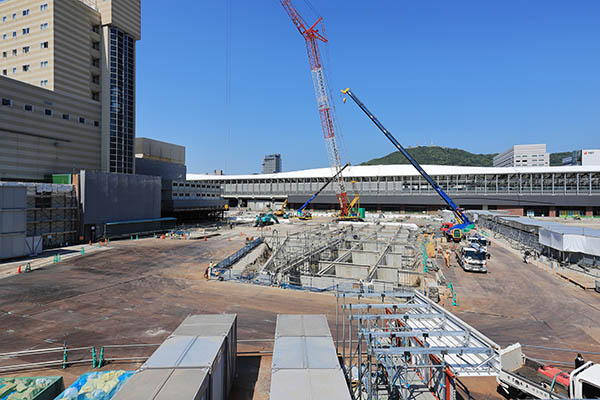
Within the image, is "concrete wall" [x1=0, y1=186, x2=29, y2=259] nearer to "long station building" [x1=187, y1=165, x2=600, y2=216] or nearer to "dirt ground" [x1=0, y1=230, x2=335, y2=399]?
"dirt ground" [x1=0, y1=230, x2=335, y2=399]

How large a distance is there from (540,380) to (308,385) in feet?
29.6

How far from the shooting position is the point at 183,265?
36.2 metres

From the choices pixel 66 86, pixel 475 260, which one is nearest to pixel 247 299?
pixel 475 260

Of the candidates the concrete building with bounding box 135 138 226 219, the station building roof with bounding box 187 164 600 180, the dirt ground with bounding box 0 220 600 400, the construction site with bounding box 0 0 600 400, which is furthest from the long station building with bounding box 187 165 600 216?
the dirt ground with bounding box 0 220 600 400

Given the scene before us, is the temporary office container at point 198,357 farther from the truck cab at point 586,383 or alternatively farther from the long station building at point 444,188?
the long station building at point 444,188

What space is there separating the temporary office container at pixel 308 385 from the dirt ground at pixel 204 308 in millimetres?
4097

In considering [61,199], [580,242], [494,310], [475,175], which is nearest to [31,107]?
[61,199]

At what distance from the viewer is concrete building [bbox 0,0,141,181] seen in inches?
1954

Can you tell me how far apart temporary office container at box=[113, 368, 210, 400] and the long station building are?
7844 centimetres

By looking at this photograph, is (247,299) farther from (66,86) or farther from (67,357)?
(66,86)

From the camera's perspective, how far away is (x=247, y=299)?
24609 millimetres

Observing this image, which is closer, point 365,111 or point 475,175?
point 365,111

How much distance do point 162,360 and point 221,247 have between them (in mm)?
38656

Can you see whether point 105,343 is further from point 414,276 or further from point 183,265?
point 414,276
